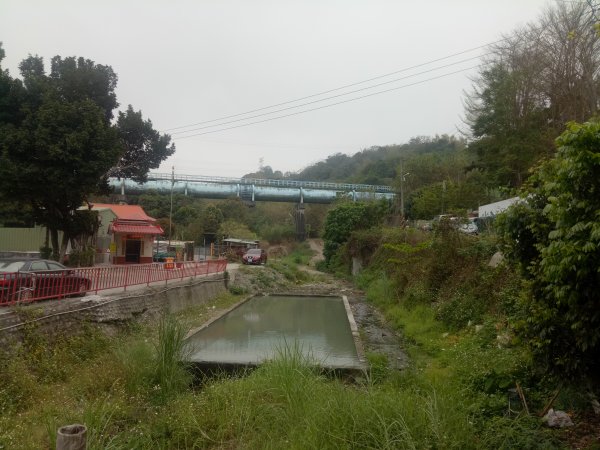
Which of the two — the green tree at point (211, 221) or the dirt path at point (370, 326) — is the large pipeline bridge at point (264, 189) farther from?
the dirt path at point (370, 326)

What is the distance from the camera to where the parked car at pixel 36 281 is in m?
9.96

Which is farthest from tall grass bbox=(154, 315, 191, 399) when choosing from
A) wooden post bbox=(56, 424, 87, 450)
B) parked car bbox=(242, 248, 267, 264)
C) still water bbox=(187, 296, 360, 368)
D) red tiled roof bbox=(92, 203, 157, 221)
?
parked car bbox=(242, 248, 267, 264)

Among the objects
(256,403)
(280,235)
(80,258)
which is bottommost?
(256,403)

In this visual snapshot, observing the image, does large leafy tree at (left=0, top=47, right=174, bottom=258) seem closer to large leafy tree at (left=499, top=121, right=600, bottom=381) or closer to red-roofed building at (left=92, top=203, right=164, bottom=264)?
red-roofed building at (left=92, top=203, right=164, bottom=264)

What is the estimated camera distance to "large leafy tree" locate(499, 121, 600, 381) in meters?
3.91

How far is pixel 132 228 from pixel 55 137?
12625 millimetres

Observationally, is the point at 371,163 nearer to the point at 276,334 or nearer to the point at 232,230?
the point at 232,230

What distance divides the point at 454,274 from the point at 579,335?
36.9ft

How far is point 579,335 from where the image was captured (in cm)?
443

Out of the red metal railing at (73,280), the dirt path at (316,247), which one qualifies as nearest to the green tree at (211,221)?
the dirt path at (316,247)

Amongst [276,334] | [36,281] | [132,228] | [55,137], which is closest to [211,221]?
[132,228]

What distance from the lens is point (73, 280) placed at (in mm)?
12344

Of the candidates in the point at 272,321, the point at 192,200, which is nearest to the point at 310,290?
the point at 272,321

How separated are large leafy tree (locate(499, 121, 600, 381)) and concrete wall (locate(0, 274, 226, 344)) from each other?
850 centimetres
